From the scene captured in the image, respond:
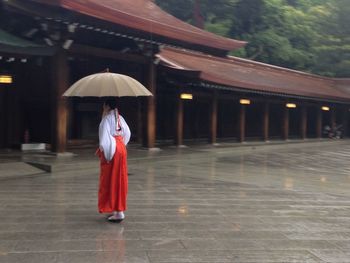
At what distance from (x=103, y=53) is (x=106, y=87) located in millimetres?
7594

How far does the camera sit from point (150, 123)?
14641mm

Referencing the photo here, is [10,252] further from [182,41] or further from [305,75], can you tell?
[305,75]

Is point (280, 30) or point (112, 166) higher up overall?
point (280, 30)

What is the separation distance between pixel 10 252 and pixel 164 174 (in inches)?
252

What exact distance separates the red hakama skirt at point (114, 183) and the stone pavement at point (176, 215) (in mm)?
236

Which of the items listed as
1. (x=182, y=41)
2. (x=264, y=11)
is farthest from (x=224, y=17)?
(x=182, y=41)

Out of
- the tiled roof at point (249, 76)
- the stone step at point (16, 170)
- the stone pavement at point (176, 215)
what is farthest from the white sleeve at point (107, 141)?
the tiled roof at point (249, 76)

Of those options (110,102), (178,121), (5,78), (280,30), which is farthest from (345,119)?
(110,102)

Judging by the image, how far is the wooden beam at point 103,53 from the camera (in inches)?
489

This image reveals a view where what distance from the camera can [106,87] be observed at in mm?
5867

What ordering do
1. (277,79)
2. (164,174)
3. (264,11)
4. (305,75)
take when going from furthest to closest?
(264,11), (305,75), (277,79), (164,174)

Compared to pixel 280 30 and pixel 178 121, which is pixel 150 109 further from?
pixel 280 30

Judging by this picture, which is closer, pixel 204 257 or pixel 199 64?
pixel 204 257

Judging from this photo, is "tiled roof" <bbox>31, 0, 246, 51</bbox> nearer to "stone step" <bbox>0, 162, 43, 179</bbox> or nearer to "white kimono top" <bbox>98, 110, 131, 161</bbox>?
"stone step" <bbox>0, 162, 43, 179</bbox>
